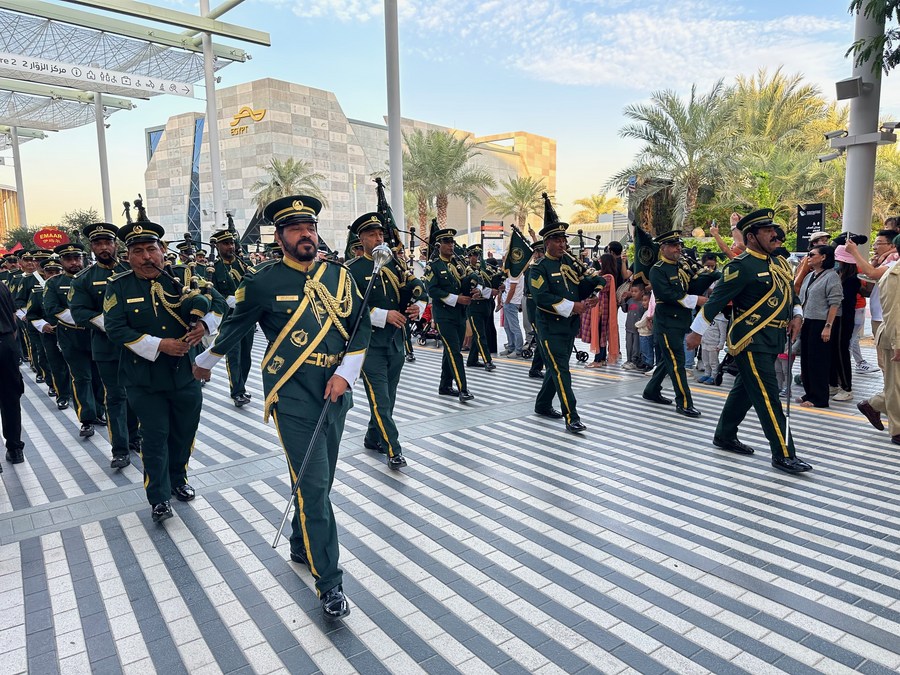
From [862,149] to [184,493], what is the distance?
13050 millimetres

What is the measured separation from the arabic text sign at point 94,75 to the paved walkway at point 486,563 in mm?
23370

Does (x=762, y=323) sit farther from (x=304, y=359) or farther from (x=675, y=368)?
(x=304, y=359)

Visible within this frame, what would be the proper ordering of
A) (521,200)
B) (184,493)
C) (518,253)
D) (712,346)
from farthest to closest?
1. (521,200)
2. (518,253)
3. (712,346)
4. (184,493)

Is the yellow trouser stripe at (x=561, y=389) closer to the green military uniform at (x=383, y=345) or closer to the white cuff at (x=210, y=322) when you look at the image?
the green military uniform at (x=383, y=345)

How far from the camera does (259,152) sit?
45.2m

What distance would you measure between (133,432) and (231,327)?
145 inches

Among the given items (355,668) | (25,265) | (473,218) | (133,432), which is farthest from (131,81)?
(473,218)

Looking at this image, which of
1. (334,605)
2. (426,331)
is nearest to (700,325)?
(334,605)

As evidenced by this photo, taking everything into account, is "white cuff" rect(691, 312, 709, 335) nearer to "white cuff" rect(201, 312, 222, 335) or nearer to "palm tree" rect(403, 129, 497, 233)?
"white cuff" rect(201, 312, 222, 335)

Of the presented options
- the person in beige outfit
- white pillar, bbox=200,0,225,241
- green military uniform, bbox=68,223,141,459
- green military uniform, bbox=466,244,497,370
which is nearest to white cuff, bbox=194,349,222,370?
green military uniform, bbox=68,223,141,459

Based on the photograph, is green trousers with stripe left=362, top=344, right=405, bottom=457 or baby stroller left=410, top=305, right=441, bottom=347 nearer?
green trousers with stripe left=362, top=344, right=405, bottom=457

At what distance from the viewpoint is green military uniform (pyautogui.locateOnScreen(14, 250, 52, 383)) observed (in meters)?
9.41

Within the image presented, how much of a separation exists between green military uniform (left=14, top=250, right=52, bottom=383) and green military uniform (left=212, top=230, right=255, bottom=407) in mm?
2669

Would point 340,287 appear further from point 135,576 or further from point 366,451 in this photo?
point 366,451
